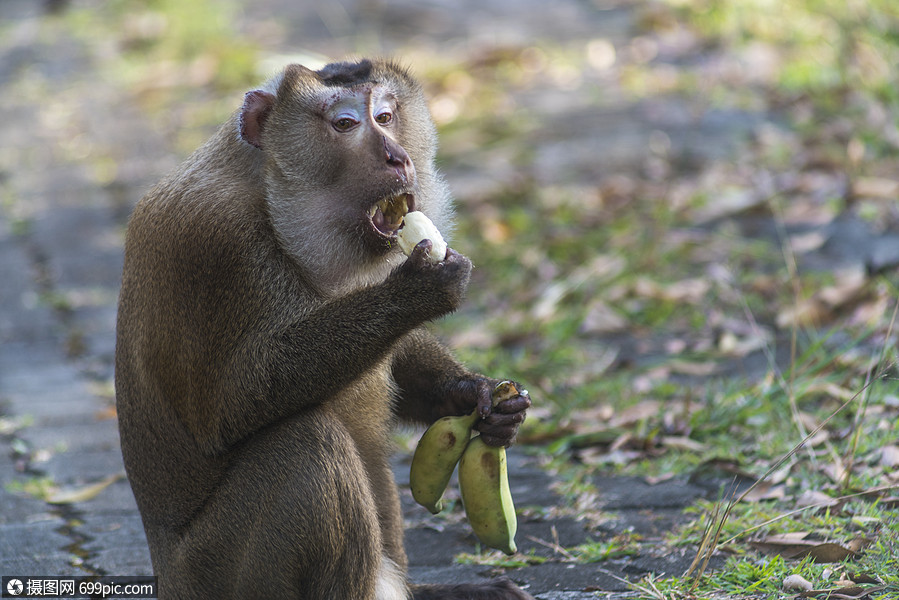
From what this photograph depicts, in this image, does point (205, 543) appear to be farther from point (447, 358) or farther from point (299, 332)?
point (447, 358)

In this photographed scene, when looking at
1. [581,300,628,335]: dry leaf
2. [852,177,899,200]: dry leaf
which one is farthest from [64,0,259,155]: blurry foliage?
[852,177,899,200]: dry leaf

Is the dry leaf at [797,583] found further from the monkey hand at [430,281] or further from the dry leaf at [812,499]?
the monkey hand at [430,281]

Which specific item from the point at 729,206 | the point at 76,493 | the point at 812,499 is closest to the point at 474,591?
the point at 812,499

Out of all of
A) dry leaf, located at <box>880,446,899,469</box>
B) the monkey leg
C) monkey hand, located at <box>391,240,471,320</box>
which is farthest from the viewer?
dry leaf, located at <box>880,446,899,469</box>

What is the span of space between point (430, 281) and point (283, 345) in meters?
0.46

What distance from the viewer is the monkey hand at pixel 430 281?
3.02 metres

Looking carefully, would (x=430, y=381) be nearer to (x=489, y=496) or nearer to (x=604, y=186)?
(x=489, y=496)

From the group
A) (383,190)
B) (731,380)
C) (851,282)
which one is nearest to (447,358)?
(383,190)

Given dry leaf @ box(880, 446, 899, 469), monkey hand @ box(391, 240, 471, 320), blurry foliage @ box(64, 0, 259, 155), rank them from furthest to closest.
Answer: blurry foliage @ box(64, 0, 259, 155)
dry leaf @ box(880, 446, 899, 469)
monkey hand @ box(391, 240, 471, 320)

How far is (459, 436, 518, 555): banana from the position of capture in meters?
3.21

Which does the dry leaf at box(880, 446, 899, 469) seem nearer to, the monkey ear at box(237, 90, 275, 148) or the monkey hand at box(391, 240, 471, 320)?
the monkey hand at box(391, 240, 471, 320)

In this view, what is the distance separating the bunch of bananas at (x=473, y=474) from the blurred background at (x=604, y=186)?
1040mm

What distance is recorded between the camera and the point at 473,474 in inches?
128

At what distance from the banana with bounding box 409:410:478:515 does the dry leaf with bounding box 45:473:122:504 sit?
5.29 feet
